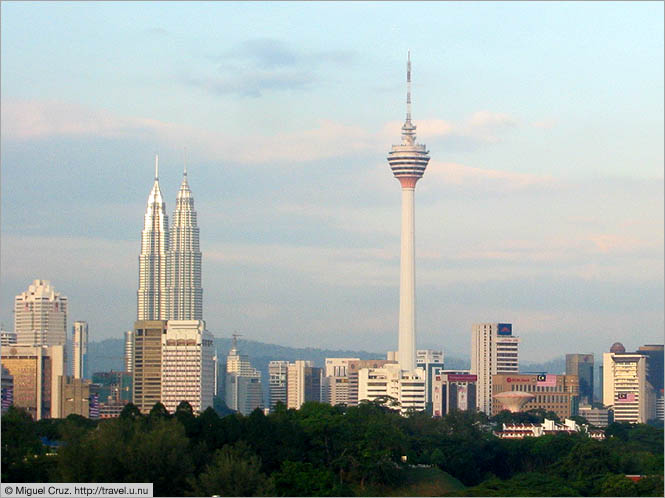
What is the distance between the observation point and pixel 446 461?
6462 cm

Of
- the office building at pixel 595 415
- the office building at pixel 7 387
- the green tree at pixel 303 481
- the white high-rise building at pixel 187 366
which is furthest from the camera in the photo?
the office building at pixel 595 415

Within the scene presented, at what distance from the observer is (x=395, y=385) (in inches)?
6978

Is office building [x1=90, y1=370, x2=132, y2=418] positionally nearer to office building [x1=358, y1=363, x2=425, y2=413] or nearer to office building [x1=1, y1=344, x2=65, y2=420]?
office building [x1=1, y1=344, x2=65, y2=420]

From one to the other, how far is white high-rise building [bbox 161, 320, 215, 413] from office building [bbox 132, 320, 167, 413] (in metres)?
1.49

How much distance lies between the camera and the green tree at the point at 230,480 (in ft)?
128

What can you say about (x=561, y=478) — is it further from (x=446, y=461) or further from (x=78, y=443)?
(x=78, y=443)

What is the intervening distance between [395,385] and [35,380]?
48.1 metres

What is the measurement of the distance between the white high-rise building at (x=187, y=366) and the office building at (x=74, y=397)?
412 inches

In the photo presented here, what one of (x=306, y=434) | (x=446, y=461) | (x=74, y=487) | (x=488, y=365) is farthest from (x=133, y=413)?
(x=488, y=365)

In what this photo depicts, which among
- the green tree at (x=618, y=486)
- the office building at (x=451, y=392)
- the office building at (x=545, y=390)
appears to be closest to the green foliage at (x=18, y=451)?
the green tree at (x=618, y=486)

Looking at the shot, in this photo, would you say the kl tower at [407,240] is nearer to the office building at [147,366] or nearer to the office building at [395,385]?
the office building at [395,385]

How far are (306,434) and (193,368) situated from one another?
124 meters

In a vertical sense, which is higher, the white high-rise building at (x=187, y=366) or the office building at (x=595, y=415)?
the white high-rise building at (x=187, y=366)

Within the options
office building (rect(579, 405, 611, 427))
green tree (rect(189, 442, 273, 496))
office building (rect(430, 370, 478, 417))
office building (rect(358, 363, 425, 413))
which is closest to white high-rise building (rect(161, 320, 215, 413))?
office building (rect(358, 363, 425, 413))
